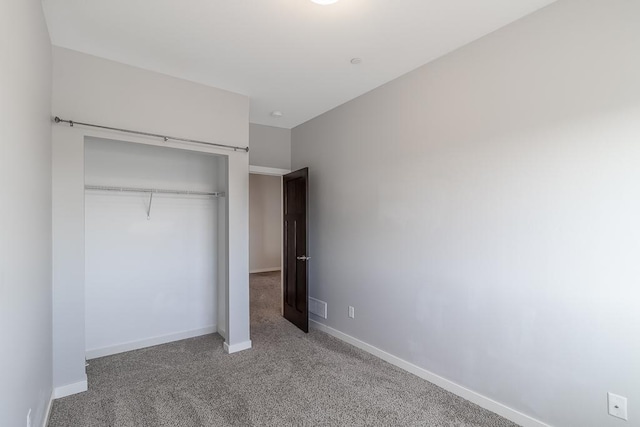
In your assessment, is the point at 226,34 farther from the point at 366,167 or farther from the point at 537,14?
the point at 537,14

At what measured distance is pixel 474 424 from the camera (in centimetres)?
221

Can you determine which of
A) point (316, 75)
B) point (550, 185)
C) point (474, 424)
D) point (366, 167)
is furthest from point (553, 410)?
point (316, 75)

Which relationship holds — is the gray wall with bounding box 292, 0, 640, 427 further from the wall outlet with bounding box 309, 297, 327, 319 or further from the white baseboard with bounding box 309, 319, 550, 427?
the wall outlet with bounding box 309, 297, 327, 319

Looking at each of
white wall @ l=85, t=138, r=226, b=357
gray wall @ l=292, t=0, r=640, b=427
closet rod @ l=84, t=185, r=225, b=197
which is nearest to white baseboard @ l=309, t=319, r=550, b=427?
gray wall @ l=292, t=0, r=640, b=427

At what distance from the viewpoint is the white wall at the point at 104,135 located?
2.53 meters

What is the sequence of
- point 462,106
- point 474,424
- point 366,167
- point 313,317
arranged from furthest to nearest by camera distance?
point 313,317 < point 366,167 < point 462,106 < point 474,424

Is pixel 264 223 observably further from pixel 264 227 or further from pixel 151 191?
pixel 151 191

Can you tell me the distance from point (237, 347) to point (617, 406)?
307 centimetres

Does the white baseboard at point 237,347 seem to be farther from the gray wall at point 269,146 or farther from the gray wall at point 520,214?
the gray wall at point 269,146

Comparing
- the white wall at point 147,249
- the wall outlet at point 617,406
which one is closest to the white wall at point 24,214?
the white wall at point 147,249

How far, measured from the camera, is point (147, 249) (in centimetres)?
355

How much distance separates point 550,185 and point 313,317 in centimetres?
317

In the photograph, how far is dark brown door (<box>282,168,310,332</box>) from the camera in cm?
406

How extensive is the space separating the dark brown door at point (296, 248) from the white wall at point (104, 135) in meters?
0.87
